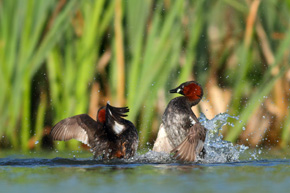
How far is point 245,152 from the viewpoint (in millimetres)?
Answer: 7125

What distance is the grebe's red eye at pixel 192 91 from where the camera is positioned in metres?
6.61

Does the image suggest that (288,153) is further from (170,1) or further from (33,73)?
(33,73)

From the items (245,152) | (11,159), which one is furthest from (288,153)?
(11,159)

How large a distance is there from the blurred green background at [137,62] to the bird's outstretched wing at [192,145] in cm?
111

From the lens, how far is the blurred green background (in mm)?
6953

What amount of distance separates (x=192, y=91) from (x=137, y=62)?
31.7 inches

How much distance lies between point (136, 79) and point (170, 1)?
1.09m

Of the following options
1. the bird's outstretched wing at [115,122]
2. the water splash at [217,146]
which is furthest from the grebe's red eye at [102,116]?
the water splash at [217,146]

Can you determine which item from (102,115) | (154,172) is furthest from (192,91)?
(154,172)

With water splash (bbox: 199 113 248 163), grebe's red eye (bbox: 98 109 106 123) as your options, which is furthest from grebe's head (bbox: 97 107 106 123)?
water splash (bbox: 199 113 248 163)

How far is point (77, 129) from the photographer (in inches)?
259

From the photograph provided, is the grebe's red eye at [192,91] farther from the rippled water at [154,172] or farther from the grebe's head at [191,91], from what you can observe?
the rippled water at [154,172]

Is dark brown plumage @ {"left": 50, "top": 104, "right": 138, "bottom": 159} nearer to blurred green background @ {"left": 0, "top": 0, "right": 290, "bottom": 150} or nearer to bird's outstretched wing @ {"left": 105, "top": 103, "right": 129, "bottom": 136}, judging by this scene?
bird's outstretched wing @ {"left": 105, "top": 103, "right": 129, "bottom": 136}

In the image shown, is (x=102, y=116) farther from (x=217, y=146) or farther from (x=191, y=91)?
(x=217, y=146)
